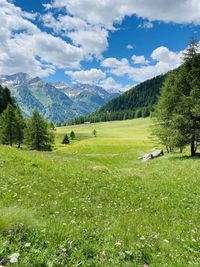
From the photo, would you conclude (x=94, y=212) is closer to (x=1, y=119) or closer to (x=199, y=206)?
(x=199, y=206)

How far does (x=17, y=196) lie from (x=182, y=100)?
103 feet

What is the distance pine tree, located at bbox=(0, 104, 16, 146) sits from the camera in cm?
8244

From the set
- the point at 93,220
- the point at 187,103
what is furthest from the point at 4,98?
the point at 93,220

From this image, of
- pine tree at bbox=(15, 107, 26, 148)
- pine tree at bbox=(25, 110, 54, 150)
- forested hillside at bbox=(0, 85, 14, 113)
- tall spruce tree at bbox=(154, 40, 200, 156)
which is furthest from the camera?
forested hillside at bbox=(0, 85, 14, 113)

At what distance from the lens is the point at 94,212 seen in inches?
451

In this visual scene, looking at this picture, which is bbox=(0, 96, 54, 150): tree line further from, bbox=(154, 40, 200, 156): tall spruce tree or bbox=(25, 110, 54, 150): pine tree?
bbox=(154, 40, 200, 156): tall spruce tree

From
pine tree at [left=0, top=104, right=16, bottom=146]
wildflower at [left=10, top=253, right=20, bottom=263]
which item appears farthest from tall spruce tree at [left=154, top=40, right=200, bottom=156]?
pine tree at [left=0, top=104, right=16, bottom=146]

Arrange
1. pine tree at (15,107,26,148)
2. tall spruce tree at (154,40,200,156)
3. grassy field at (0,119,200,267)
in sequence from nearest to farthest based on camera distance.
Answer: grassy field at (0,119,200,267), tall spruce tree at (154,40,200,156), pine tree at (15,107,26,148)

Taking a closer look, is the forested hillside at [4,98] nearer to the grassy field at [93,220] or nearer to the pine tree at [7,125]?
the pine tree at [7,125]

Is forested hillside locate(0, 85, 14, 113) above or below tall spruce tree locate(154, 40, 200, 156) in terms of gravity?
above

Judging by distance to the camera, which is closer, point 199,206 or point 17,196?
point 17,196

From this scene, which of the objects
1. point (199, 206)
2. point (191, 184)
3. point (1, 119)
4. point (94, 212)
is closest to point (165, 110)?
point (191, 184)

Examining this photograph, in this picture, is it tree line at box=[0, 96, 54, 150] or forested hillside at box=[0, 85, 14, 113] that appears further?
forested hillside at box=[0, 85, 14, 113]

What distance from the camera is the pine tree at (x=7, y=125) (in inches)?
3246
